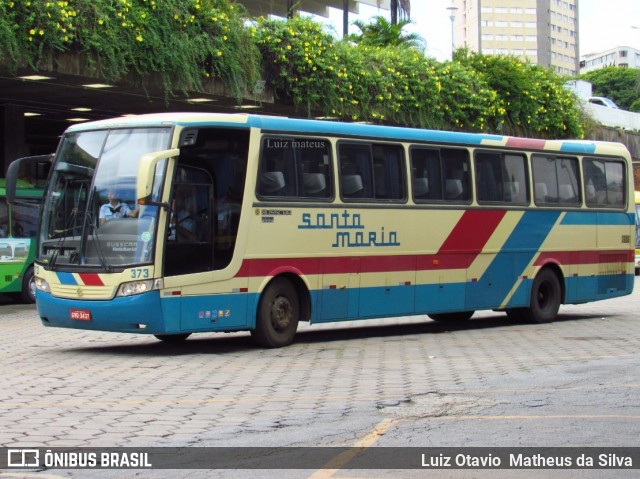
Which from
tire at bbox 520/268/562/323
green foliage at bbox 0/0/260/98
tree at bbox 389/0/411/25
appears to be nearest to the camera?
tire at bbox 520/268/562/323

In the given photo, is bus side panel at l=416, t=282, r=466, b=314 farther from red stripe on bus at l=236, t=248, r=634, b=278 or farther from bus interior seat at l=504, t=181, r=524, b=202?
bus interior seat at l=504, t=181, r=524, b=202

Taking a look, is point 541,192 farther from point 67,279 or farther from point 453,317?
point 67,279

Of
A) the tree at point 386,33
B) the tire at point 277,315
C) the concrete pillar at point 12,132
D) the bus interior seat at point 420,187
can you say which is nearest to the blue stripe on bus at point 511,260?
the bus interior seat at point 420,187

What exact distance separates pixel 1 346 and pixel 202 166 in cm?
416

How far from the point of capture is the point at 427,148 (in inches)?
738

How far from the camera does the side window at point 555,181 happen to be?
69.2ft

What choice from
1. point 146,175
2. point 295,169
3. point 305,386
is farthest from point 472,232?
point 305,386

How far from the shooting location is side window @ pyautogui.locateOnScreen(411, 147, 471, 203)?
60.6 ft

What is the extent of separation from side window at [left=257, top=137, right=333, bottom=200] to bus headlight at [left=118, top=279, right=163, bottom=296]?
2.18m

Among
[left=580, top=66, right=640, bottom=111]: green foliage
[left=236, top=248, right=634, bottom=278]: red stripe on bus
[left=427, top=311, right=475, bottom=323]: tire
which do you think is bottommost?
[left=427, top=311, right=475, bottom=323]: tire

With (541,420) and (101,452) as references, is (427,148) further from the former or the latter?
(101,452)


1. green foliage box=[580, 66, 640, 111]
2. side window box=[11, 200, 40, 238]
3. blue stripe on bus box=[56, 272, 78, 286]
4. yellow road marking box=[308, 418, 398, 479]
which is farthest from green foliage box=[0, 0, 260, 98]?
green foliage box=[580, 66, 640, 111]

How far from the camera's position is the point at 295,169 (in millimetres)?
16297

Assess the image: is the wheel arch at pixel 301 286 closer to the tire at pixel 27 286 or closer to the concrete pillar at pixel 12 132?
the tire at pixel 27 286
